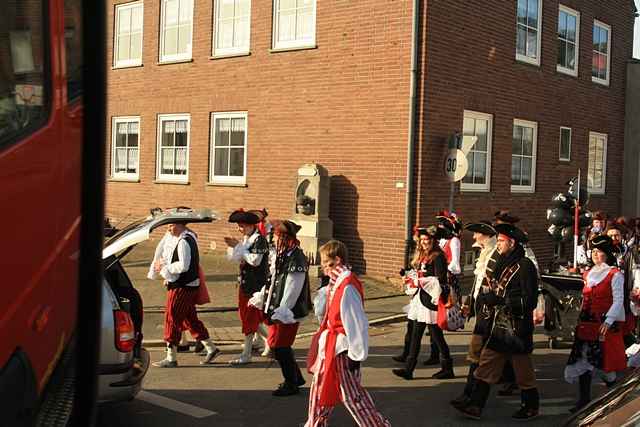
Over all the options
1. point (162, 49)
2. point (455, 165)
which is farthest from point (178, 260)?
point (162, 49)

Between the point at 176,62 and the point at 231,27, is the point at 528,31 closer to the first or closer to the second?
the point at 231,27

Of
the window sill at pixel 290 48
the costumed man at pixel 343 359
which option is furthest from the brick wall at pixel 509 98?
the costumed man at pixel 343 359

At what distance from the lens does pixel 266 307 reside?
313 inches

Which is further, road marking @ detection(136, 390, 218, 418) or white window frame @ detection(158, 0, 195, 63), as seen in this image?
white window frame @ detection(158, 0, 195, 63)

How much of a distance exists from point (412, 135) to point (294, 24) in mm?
4027

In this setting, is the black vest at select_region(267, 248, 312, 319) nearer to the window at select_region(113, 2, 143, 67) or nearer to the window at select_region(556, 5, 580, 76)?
the window at select_region(556, 5, 580, 76)

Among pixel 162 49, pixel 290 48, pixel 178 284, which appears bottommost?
pixel 178 284

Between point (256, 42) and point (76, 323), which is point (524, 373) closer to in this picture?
point (76, 323)

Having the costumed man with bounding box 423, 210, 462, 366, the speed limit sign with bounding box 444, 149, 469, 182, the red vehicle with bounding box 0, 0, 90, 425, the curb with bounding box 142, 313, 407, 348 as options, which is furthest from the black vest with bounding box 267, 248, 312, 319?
the speed limit sign with bounding box 444, 149, 469, 182

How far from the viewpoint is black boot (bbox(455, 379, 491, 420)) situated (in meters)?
6.80

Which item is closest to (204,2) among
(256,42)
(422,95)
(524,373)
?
(256,42)

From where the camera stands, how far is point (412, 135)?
14.6 meters

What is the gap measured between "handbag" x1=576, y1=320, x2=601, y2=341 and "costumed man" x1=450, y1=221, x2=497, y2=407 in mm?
984

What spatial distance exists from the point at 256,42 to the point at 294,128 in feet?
7.66
